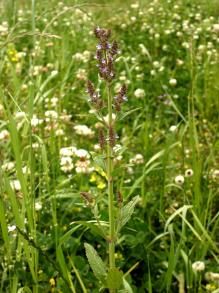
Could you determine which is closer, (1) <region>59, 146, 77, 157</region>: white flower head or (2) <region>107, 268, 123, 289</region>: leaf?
(2) <region>107, 268, 123, 289</region>: leaf

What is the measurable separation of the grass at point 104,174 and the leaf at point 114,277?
12 centimetres

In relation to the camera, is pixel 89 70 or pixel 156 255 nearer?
pixel 156 255

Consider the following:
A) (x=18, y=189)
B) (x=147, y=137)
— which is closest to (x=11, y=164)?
(x=18, y=189)

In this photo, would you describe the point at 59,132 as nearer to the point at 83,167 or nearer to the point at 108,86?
the point at 83,167

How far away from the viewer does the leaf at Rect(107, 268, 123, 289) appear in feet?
4.97

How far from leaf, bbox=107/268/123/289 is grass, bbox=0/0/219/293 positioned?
0.12 m

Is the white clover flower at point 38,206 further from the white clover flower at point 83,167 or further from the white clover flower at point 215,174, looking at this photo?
the white clover flower at point 215,174

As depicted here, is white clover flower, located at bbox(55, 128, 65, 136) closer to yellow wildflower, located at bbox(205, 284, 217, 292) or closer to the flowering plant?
yellow wildflower, located at bbox(205, 284, 217, 292)

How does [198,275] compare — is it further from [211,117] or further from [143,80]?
[143,80]

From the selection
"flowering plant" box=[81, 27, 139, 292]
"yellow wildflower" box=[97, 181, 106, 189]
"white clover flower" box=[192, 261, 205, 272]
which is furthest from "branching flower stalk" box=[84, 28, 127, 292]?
"yellow wildflower" box=[97, 181, 106, 189]

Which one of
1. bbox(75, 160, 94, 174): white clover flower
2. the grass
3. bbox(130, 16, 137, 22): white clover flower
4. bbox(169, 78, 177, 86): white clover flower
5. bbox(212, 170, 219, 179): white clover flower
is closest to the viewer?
the grass

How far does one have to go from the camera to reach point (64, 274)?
185 centimetres

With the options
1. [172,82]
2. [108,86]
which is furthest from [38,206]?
[172,82]

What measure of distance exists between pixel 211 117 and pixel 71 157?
108 centimetres
